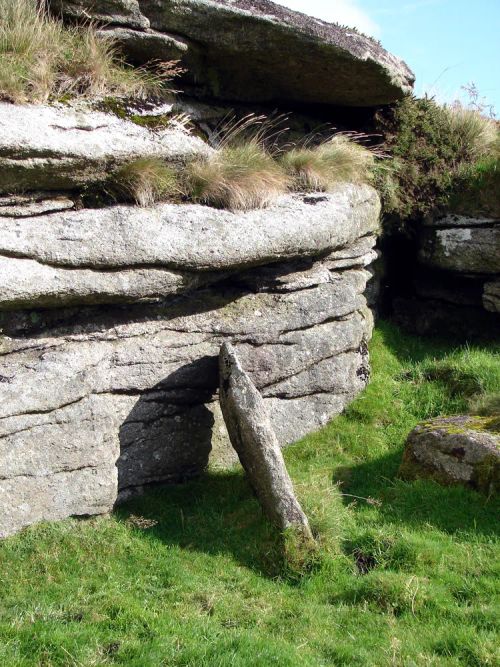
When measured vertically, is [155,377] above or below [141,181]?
below

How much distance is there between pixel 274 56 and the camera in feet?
42.3

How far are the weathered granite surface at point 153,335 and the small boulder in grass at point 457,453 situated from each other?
218cm

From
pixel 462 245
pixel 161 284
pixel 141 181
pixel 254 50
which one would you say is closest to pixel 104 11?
pixel 254 50

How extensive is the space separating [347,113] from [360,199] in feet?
9.82

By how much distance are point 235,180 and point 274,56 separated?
258 cm

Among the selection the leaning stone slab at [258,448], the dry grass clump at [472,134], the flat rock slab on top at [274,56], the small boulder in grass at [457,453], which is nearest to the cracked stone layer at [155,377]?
the leaning stone slab at [258,448]

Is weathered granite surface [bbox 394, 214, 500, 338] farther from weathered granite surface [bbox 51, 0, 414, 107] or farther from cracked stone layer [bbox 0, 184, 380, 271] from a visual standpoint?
cracked stone layer [bbox 0, 184, 380, 271]

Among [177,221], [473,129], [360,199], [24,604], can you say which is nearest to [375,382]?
[360,199]

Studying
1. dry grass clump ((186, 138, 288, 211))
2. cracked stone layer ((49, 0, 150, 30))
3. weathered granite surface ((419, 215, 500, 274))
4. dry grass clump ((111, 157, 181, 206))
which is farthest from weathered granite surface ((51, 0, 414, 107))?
weathered granite surface ((419, 215, 500, 274))

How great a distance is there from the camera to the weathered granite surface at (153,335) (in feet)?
31.2

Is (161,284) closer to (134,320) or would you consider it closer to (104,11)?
(134,320)

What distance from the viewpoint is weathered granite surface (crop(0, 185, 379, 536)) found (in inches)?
374

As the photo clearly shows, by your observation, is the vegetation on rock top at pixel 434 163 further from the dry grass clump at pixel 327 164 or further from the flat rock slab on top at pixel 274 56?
the flat rock slab on top at pixel 274 56

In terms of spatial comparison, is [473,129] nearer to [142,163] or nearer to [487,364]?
[487,364]
